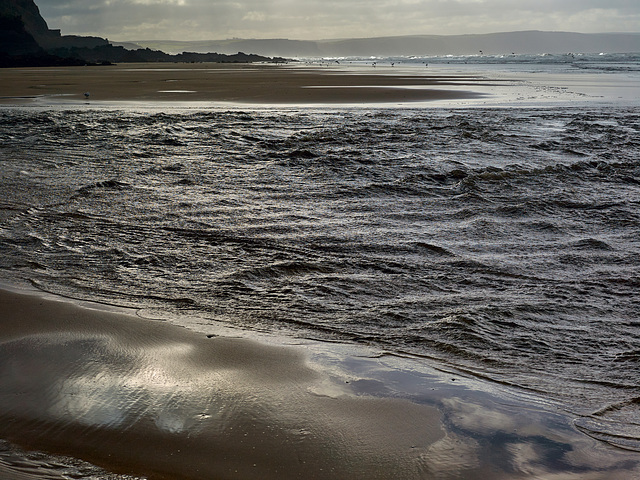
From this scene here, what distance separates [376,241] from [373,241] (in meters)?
0.03

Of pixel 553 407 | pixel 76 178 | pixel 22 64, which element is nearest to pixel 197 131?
pixel 76 178

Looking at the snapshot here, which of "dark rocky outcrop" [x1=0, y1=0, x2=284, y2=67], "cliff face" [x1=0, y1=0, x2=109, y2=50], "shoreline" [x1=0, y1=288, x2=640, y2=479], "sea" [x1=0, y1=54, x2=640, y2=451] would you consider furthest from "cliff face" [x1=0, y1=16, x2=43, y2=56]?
"shoreline" [x1=0, y1=288, x2=640, y2=479]

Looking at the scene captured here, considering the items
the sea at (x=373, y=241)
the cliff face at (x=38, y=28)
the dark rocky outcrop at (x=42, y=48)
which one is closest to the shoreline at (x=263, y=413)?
the sea at (x=373, y=241)

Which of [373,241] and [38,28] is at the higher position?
[38,28]

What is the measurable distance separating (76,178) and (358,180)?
3.81 m

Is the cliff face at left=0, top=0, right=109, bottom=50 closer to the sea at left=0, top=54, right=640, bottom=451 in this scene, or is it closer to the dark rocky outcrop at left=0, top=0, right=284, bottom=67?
the dark rocky outcrop at left=0, top=0, right=284, bottom=67

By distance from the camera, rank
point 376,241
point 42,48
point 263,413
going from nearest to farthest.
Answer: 1. point 263,413
2. point 376,241
3. point 42,48

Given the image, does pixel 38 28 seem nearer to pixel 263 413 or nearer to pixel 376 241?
pixel 376 241

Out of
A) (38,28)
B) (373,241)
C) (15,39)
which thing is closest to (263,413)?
(373,241)

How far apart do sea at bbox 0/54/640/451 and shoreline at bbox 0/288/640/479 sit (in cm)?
25

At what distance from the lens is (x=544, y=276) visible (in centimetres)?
447

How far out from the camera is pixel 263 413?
2572 millimetres

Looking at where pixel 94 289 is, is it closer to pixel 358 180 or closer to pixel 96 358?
pixel 96 358

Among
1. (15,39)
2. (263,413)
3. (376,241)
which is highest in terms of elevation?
(15,39)
